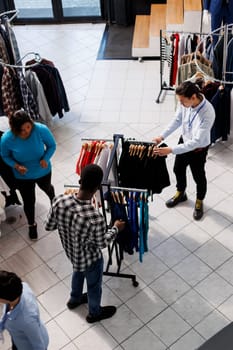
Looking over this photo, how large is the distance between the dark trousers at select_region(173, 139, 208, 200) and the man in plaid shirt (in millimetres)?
1157

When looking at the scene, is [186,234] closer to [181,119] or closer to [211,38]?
[181,119]

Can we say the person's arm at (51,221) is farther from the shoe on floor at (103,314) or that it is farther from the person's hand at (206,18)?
the person's hand at (206,18)

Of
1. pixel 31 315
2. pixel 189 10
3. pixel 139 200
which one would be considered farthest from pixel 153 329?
pixel 189 10

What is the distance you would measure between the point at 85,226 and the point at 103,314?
1.14 metres

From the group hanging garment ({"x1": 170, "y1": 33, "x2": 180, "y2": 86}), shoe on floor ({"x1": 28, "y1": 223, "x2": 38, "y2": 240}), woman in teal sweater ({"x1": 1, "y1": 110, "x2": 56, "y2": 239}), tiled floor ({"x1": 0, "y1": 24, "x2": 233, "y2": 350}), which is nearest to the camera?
tiled floor ({"x1": 0, "y1": 24, "x2": 233, "y2": 350})

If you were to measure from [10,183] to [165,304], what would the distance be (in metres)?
1.83

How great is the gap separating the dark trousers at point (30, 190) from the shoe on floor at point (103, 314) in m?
1.20

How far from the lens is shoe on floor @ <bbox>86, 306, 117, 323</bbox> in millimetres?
4048

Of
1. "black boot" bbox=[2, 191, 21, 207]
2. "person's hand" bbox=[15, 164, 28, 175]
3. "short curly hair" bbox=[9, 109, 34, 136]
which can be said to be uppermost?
"short curly hair" bbox=[9, 109, 34, 136]

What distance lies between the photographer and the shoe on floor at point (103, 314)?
4048mm

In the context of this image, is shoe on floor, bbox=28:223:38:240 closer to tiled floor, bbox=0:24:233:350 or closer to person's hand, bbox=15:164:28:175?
tiled floor, bbox=0:24:233:350

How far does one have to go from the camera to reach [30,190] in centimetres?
461

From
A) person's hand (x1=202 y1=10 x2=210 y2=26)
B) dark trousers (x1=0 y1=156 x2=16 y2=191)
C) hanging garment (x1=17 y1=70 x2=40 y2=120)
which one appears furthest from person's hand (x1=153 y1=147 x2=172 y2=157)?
person's hand (x1=202 y1=10 x2=210 y2=26)

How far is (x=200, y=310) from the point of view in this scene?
13.5 ft
